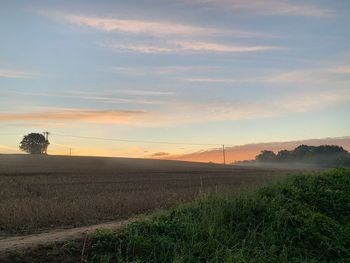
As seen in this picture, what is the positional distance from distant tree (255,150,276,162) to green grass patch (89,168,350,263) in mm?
118502

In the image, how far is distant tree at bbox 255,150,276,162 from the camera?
126 metres

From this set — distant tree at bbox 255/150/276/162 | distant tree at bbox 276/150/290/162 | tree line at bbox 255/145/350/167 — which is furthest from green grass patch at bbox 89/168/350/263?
distant tree at bbox 255/150/276/162

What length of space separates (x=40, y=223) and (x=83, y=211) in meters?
1.87

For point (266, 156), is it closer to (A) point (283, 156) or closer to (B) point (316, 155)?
(A) point (283, 156)

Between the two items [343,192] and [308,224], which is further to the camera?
[343,192]

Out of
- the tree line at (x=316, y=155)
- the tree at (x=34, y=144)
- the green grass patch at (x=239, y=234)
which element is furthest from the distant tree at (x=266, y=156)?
the green grass patch at (x=239, y=234)

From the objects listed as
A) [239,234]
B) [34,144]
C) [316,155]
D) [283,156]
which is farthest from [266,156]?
[239,234]

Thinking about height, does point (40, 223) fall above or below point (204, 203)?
below

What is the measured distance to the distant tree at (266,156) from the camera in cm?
12569

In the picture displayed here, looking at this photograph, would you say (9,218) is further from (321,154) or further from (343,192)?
(321,154)

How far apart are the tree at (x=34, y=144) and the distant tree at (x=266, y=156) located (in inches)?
3284

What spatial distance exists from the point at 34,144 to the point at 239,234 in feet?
334

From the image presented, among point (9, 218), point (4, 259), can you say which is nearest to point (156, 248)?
point (4, 259)

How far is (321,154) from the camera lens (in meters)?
108
